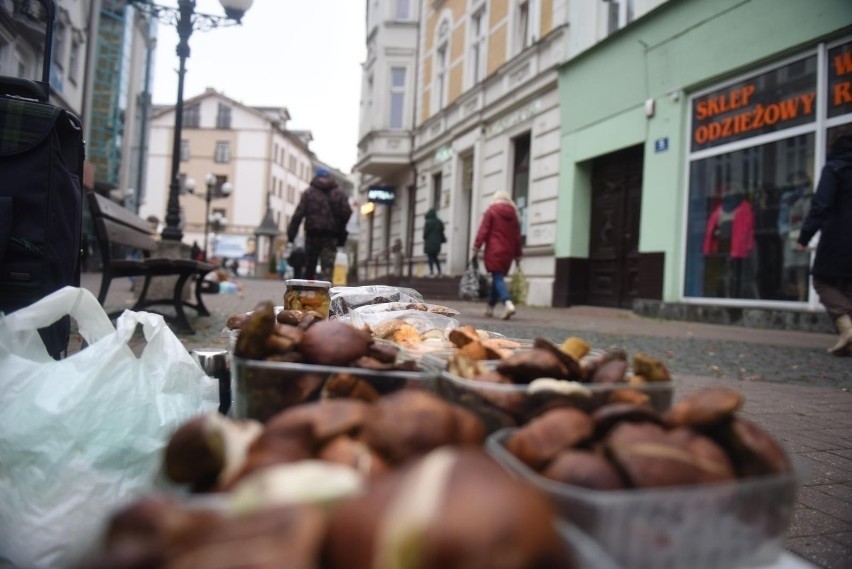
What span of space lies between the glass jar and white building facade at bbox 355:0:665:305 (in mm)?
10771

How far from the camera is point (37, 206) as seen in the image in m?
2.02

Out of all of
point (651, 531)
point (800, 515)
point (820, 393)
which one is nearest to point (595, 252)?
point (820, 393)

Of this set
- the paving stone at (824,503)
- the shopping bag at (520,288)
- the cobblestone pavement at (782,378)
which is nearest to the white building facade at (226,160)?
the shopping bag at (520,288)

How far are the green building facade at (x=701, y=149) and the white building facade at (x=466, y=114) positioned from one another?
739 millimetres

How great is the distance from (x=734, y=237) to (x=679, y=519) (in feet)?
32.4

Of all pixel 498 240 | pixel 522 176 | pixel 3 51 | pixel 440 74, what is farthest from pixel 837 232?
pixel 3 51

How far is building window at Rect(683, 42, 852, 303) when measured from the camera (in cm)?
817

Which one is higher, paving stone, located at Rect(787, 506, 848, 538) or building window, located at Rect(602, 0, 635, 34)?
building window, located at Rect(602, 0, 635, 34)

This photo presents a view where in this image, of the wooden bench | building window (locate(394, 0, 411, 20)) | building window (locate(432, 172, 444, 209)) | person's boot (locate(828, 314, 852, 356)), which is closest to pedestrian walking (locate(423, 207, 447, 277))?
building window (locate(432, 172, 444, 209))

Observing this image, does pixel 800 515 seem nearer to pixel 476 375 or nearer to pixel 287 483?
pixel 476 375

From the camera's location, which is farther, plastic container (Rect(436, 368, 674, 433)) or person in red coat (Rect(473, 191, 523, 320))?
person in red coat (Rect(473, 191, 523, 320))

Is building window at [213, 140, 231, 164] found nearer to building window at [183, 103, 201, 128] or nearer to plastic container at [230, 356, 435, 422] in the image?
building window at [183, 103, 201, 128]

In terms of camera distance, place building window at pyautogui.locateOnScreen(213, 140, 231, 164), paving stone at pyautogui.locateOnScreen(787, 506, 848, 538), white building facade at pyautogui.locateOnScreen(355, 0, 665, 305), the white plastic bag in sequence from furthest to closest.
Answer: building window at pyautogui.locateOnScreen(213, 140, 231, 164), white building facade at pyautogui.locateOnScreen(355, 0, 665, 305), paving stone at pyautogui.locateOnScreen(787, 506, 848, 538), the white plastic bag

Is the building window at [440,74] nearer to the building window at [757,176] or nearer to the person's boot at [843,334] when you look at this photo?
the building window at [757,176]
